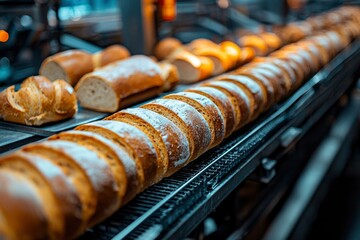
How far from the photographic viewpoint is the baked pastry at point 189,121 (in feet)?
4.73

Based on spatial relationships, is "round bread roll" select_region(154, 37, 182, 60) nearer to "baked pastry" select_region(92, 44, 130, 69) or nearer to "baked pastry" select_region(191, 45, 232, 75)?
"baked pastry" select_region(191, 45, 232, 75)

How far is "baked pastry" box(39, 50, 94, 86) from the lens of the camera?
7.01 feet

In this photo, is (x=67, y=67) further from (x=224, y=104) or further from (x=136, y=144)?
(x=136, y=144)

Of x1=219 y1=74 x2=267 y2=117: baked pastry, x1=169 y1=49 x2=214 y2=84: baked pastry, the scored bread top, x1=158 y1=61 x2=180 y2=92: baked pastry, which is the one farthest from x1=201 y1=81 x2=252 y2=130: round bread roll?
the scored bread top

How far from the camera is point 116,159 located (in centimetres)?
111

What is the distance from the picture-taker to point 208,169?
54.6 inches

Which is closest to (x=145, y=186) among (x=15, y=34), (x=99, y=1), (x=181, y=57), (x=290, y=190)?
(x=181, y=57)

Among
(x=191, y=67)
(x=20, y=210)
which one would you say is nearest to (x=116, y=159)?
(x=20, y=210)

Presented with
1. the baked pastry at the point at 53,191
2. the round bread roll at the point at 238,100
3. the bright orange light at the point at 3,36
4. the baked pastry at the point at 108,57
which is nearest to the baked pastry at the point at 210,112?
the round bread roll at the point at 238,100

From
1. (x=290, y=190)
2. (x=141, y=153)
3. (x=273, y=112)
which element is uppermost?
(x=141, y=153)

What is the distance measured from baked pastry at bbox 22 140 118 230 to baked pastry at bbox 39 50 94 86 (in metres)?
1.16

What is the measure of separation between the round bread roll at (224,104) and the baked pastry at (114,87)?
0.40 meters

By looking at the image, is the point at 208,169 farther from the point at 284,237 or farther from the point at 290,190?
the point at 290,190

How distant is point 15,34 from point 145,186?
2.65 metres
